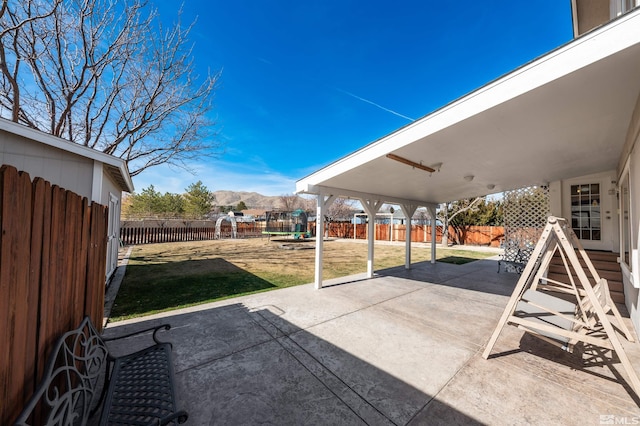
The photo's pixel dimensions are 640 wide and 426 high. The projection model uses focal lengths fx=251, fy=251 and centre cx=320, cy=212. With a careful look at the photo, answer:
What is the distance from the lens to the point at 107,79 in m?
9.88

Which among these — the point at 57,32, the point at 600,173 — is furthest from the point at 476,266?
the point at 57,32

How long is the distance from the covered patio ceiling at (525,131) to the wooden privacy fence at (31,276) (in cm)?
388

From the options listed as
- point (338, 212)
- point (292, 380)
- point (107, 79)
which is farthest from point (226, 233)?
point (292, 380)

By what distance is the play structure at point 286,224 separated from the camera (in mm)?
20884

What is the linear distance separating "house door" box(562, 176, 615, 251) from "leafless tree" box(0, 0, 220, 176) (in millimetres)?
13529

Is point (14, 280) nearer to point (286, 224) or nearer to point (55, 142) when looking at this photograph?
point (55, 142)

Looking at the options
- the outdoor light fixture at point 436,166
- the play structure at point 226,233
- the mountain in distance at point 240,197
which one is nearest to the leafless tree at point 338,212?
the play structure at point 226,233

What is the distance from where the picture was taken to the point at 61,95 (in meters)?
8.99

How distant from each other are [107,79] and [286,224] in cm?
1492

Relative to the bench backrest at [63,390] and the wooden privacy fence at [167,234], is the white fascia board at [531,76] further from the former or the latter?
the wooden privacy fence at [167,234]

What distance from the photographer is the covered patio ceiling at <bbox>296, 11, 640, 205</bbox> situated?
235cm

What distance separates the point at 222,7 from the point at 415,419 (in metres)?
11.7

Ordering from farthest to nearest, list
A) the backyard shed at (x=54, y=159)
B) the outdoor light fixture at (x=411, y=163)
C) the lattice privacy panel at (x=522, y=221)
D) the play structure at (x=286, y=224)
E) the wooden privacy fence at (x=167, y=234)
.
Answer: the play structure at (x=286, y=224) → the wooden privacy fence at (x=167, y=234) → the lattice privacy panel at (x=522, y=221) → the outdoor light fixture at (x=411, y=163) → the backyard shed at (x=54, y=159)

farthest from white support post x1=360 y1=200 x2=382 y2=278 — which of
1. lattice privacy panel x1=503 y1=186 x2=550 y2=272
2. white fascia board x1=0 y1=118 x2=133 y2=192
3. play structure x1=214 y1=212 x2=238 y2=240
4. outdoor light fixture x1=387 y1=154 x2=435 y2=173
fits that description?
play structure x1=214 y1=212 x2=238 y2=240
